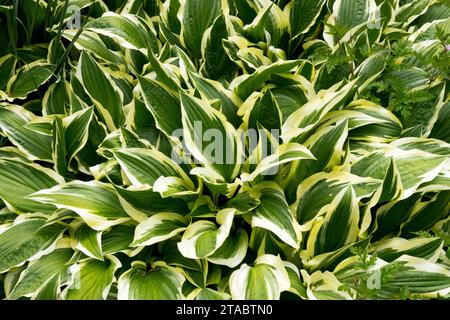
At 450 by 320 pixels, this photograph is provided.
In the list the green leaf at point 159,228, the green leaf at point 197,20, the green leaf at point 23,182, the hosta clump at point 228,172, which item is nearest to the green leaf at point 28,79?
the hosta clump at point 228,172

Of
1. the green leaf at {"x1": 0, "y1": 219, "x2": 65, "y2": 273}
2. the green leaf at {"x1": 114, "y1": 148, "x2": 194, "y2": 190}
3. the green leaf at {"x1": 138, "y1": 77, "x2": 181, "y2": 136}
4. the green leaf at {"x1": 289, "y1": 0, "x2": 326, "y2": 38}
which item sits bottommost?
the green leaf at {"x1": 0, "y1": 219, "x2": 65, "y2": 273}

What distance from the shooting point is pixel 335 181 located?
4.72 ft

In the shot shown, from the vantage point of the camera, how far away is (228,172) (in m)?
1.49

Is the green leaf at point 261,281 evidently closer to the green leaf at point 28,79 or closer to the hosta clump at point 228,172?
the hosta clump at point 228,172

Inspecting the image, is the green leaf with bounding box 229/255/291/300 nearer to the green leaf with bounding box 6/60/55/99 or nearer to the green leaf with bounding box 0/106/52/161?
the green leaf with bounding box 0/106/52/161

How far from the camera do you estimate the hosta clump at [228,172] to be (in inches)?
53.5

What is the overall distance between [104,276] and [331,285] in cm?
53

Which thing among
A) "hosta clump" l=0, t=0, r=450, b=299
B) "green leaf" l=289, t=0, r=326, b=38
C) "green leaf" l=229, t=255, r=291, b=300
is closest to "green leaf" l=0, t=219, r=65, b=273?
"hosta clump" l=0, t=0, r=450, b=299

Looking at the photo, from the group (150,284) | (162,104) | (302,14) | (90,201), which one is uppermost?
(302,14)

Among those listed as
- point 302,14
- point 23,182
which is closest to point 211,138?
point 23,182

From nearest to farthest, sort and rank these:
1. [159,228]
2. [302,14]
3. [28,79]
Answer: [159,228], [28,79], [302,14]

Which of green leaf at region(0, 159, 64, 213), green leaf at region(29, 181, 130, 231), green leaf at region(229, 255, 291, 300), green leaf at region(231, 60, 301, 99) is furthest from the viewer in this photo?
green leaf at region(231, 60, 301, 99)

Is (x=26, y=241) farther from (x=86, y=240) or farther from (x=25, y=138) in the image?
(x=25, y=138)

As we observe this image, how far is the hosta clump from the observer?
1.36 m
